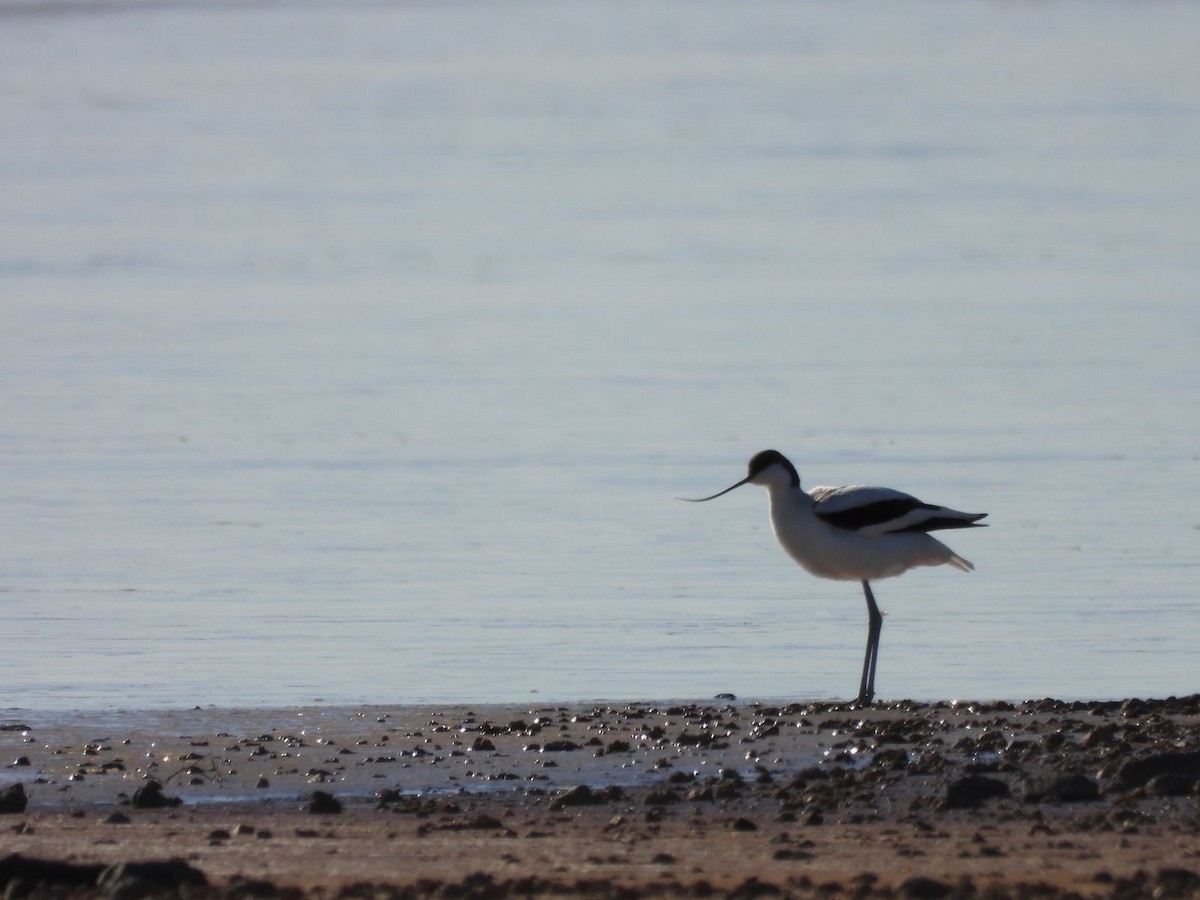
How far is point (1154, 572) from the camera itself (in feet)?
37.5

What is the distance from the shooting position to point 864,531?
405 inches

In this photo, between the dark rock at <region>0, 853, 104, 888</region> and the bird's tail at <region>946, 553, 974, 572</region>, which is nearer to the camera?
the dark rock at <region>0, 853, 104, 888</region>

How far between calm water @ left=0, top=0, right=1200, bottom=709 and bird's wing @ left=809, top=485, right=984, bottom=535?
0.55 m

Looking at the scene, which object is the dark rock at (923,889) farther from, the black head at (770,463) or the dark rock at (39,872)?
the black head at (770,463)

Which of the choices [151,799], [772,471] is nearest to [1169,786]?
[151,799]

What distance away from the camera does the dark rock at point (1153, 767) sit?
291 inches

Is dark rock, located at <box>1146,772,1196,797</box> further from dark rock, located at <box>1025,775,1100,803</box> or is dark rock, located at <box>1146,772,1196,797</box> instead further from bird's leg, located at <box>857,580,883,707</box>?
bird's leg, located at <box>857,580,883,707</box>

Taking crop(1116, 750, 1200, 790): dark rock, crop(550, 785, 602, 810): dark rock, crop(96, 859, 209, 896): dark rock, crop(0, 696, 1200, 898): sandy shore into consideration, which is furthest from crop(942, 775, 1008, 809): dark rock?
crop(96, 859, 209, 896): dark rock

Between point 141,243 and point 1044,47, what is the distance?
74.4 ft

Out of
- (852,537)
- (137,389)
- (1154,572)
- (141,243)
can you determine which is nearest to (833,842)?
(852,537)

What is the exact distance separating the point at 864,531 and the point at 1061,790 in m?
3.10

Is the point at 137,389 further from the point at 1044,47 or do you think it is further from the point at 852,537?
the point at 1044,47

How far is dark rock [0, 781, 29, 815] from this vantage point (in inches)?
287

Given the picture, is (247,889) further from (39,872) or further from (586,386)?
(586,386)
